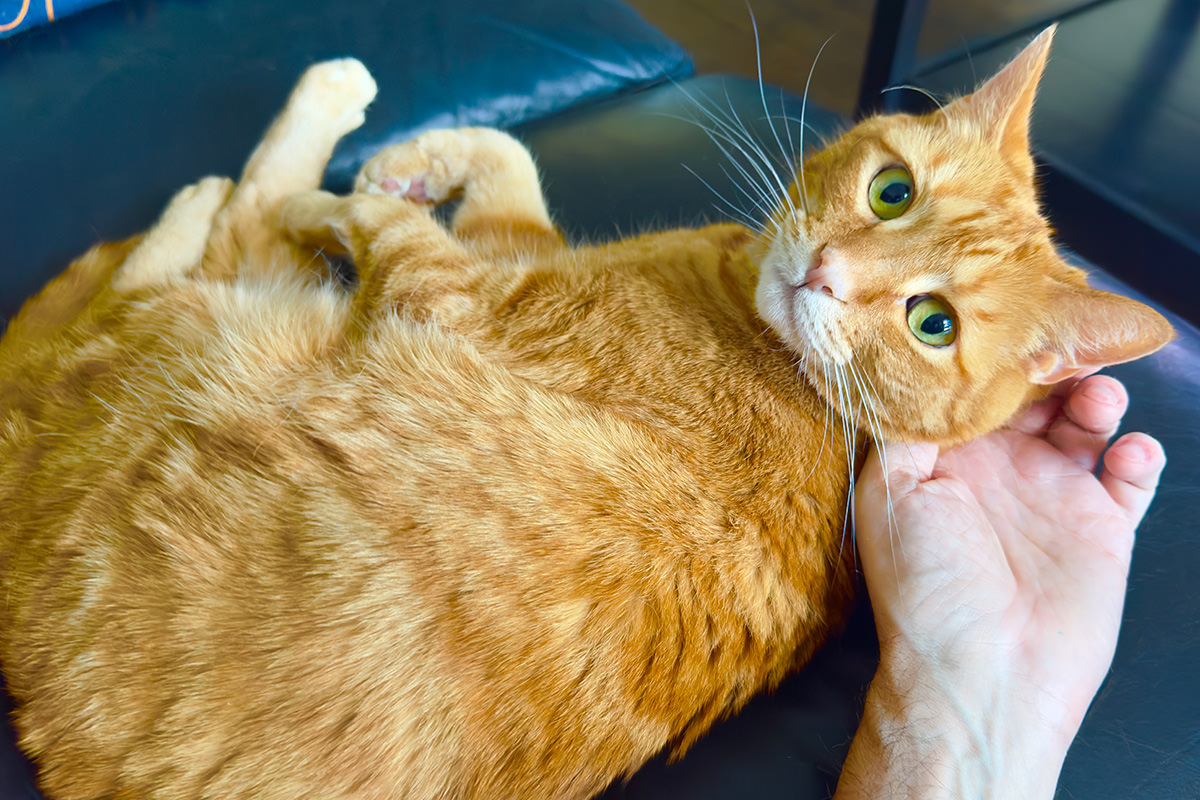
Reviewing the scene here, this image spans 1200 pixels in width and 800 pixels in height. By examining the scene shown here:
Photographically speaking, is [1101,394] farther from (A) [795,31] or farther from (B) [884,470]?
(A) [795,31]

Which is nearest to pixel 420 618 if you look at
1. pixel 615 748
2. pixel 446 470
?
pixel 446 470

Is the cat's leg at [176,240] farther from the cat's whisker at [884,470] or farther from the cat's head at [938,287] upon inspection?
the cat's whisker at [884,470]

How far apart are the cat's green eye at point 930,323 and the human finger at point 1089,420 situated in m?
0.31

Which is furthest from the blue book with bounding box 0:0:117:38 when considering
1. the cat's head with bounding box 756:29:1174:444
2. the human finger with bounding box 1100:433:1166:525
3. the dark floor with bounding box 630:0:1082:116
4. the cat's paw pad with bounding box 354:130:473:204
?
the human finger with bounding box 1100:433:1166:525

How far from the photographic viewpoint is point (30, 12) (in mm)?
1872

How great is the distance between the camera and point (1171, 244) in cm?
172

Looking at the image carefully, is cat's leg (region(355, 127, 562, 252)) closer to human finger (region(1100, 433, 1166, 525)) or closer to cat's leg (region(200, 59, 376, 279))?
cat's leg (region(200, 59, 376, 279))

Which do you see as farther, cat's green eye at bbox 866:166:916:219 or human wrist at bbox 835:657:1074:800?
cat's green eye at bbox 866:166:916:219

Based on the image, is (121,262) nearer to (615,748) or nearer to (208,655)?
(208,655)

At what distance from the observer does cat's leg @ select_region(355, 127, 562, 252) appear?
1.58m

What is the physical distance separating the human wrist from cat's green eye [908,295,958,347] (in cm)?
50

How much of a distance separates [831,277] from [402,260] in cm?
73

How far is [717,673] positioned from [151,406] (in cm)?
95

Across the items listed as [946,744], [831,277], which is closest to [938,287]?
[831,277]
